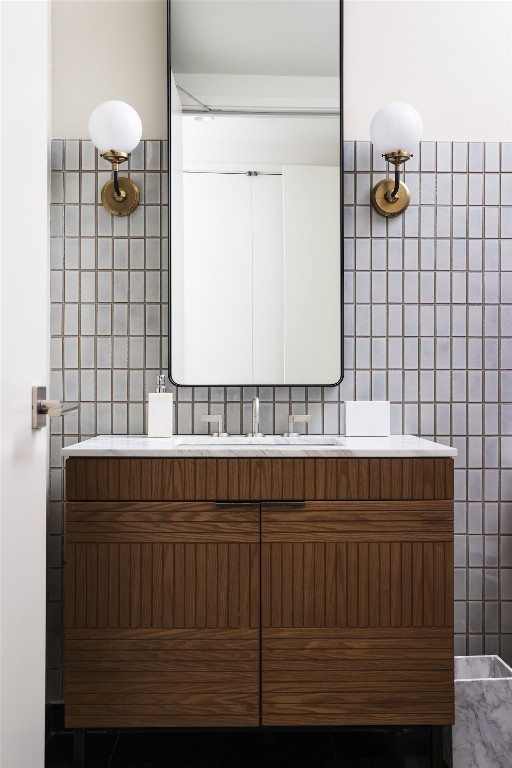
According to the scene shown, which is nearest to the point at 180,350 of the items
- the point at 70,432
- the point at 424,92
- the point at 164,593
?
the point at 70,432

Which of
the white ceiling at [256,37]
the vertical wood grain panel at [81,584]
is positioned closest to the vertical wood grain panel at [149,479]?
the vertical wood grain panel at [81,584]

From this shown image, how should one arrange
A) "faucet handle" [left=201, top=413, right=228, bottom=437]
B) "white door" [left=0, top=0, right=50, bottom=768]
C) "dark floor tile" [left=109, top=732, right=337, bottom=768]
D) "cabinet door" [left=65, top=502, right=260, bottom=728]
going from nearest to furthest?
"white door" [left=0, top=0, right=50, bottom=768]
"cabinet door" [left=65, top=502, right=260, bottom=728]
"dark floor tile" [left=109, top=732, right=337, bottom=768]
"faucet handle" [left=201, top=413, right=228, bottom=437]

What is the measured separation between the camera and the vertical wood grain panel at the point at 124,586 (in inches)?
68.8

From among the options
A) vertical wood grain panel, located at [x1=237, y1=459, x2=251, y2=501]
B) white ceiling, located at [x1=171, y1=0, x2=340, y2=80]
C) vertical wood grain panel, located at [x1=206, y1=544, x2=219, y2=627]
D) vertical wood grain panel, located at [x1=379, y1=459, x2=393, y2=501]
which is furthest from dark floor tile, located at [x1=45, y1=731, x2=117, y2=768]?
white ceiling, located at [x1=171, y1=0, x2=340, y2=80]

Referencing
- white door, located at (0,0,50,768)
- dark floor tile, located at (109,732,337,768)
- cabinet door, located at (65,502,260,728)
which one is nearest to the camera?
white door, located at (0,0,50,768)

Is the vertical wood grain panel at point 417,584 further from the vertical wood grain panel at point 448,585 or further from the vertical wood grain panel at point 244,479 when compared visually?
the vertical wood grain panel at point 244,479

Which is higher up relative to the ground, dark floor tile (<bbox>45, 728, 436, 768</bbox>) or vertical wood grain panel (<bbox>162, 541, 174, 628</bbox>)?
vertical wood grain panel (<bbox>162, 541, 174, 628</bbox>)

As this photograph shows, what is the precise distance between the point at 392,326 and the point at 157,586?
1131mm

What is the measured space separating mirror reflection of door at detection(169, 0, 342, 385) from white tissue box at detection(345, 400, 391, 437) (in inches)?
5.5

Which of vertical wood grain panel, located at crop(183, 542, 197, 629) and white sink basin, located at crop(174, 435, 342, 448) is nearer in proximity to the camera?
vertical wood grain panel, located at crop(183, 542, 197, 629)

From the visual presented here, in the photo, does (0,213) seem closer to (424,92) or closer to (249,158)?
(249,158)

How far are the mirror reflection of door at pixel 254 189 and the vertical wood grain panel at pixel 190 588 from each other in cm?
62

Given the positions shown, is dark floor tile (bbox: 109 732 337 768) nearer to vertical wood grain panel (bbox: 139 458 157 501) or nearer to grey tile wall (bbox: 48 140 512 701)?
grey tile wall (bbox: 48 140 512 701)

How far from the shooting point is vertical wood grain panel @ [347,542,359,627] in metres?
1.75
